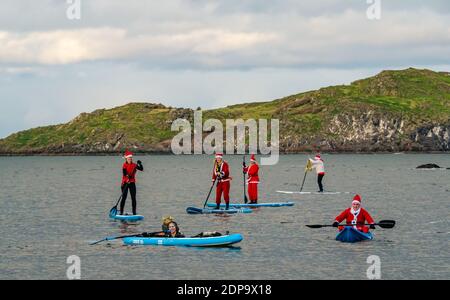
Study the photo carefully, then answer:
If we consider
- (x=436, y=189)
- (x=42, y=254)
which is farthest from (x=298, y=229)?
(x=436, y=189)

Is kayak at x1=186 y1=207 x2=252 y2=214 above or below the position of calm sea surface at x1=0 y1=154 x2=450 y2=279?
above

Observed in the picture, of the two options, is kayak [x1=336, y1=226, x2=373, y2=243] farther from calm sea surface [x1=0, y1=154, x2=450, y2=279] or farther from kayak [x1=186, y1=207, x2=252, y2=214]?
kayak [x1=186, y1=207, x2=252, y2=214]

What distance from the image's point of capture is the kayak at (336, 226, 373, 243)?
37438mm

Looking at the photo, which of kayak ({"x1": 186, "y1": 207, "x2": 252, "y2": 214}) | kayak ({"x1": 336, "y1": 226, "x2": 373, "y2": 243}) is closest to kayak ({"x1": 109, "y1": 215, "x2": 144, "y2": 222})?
kayak ({"x1": 186, "y1": 207, "x2": 252, "y2": 214})

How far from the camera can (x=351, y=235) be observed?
37.5m

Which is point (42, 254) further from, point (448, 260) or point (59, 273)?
point (448, 260)

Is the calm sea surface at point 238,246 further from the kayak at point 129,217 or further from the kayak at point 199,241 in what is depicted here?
the kayak at point 129,217

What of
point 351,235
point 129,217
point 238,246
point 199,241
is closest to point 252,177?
point 129,217

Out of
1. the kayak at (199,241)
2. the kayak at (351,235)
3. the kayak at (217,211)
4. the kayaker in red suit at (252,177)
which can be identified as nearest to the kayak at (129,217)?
the kayak at (217,211)

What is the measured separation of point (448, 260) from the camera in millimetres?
33531

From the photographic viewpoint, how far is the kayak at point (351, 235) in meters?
37.4
